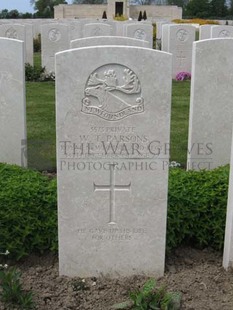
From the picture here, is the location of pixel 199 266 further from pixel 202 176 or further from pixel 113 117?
pixel 113 117

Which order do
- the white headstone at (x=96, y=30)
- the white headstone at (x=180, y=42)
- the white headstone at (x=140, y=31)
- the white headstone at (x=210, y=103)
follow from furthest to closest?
the white headstone at (x=96, y=30)
the white headstone at (x=140, y=31)
the white headstone at (x=180, y=42)
the white headstone at (x=210, y=103)

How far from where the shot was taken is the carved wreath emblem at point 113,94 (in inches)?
129

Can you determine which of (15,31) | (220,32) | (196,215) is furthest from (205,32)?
(196,215)

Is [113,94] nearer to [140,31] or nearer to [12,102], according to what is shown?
[12,102]

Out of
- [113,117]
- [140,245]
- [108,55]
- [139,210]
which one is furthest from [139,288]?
[108,55]

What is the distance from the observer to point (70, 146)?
11.2 feet

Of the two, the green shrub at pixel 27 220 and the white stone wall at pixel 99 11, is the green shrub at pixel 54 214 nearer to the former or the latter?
the green shrub at pixel 27 220

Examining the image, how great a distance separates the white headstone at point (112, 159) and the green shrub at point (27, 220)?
0.28 meters

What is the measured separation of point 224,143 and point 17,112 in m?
2.26

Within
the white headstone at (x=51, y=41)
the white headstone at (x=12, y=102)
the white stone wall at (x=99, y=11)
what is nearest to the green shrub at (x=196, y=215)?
the white headstone at (x=12, y=102)

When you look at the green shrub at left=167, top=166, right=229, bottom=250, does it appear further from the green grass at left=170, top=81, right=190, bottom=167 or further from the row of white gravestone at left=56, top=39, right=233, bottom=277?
the green grass at left=170, top=81, right=190, bottom=167

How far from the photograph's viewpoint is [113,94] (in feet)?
10.9

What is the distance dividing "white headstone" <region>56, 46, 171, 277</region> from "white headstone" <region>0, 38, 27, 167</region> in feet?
7.16

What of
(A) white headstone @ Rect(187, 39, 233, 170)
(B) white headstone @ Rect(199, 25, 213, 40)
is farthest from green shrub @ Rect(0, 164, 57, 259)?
(B) white headstone @ Rect(199, 25, 213, 40)
